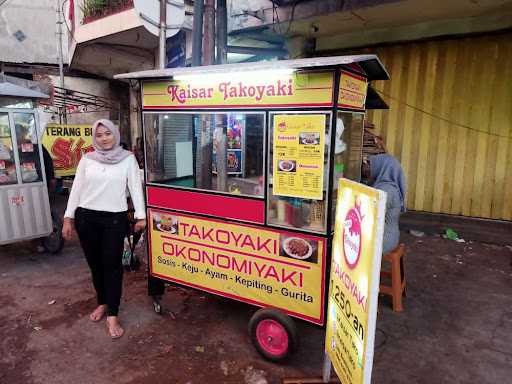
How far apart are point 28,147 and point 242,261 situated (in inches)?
148

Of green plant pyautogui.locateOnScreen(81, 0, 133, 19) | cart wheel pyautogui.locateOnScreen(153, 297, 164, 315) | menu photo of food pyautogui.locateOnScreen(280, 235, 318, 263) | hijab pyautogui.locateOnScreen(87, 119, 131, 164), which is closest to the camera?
menu photo of food pyautogui.locateOnScreen(280, 235, 318, 263)

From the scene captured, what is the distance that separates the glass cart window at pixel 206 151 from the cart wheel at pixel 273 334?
981 mm

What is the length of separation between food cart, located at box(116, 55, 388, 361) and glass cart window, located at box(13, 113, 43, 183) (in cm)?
256

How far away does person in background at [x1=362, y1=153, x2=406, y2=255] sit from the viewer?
3.54m

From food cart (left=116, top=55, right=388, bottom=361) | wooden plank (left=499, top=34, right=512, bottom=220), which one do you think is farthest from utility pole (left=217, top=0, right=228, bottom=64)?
wooden plank (left=499, top=34, right=512, bottom=220)

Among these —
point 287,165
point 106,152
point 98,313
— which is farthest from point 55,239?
point 287,165

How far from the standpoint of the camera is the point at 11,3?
1144cm

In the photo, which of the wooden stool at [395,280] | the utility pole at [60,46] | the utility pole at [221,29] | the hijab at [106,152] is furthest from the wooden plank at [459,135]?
the utility pole at [60,46]

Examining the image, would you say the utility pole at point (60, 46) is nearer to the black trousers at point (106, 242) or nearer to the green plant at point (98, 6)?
the green plant at point (98, 6)

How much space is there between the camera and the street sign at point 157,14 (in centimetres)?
718

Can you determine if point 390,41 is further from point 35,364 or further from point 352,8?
point 35,364

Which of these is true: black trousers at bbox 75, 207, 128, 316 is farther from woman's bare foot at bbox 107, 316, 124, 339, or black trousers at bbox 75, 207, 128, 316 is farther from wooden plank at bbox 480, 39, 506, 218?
wooden plank at bbox 480, 39, 506, 218

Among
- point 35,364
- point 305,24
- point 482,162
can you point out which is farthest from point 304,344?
point 305,24

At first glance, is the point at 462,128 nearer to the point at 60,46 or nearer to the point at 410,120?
the point at 410,120
